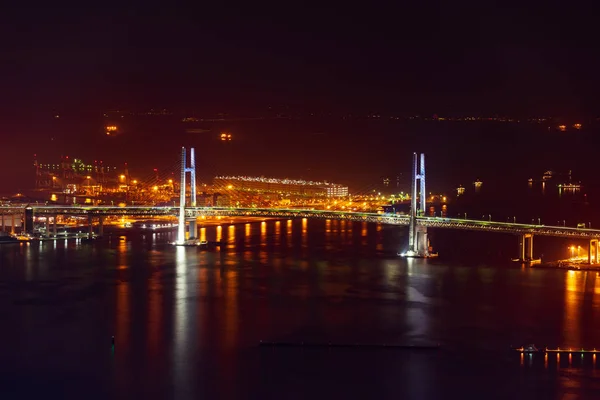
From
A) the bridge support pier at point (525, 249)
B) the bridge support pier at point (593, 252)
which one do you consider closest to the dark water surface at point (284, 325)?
the bridge support pier at point (525, 249)

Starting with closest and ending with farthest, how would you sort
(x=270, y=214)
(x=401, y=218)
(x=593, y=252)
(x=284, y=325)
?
(x=284, y=325)
(x=593, y=252)
(x=401, y=218)
(x=270, y=214)

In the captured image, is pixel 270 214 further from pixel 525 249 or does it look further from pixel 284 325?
pixel 284 325

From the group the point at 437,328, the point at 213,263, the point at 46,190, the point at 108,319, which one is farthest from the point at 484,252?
the point at 46,190

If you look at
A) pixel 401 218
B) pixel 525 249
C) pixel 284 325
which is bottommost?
pixel 284 325

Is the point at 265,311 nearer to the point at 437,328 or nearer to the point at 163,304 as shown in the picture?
the point at 163,304

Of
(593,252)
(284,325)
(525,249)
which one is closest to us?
(284,325)

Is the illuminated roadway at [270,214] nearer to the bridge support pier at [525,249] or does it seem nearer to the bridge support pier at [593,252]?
the bridge support pier at [525,249]

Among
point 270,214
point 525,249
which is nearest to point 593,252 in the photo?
point 525,249
